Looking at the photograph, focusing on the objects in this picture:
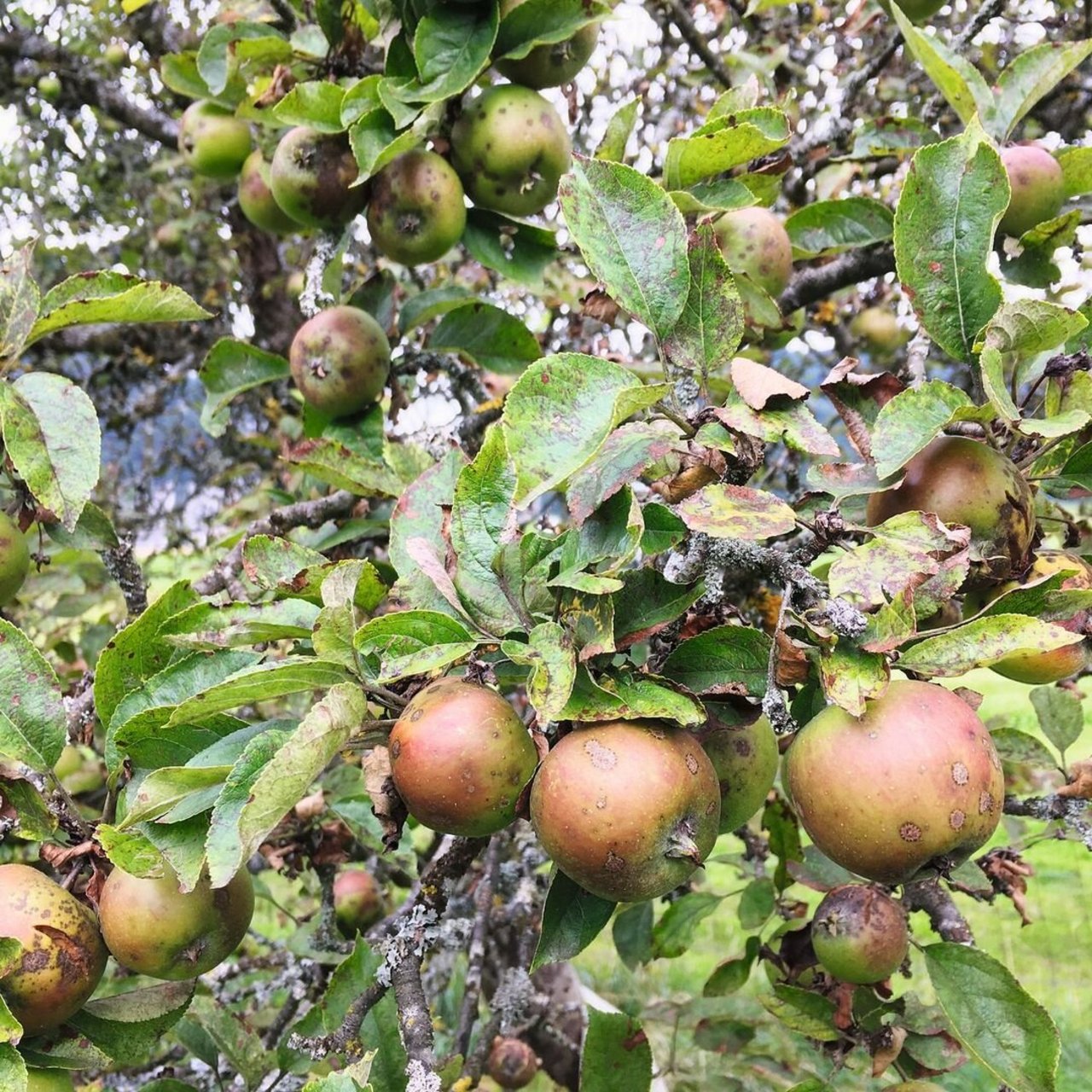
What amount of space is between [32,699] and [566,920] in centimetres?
76

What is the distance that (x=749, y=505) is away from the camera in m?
1.00

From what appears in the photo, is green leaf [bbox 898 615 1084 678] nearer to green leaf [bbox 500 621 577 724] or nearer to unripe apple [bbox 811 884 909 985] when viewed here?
green leaf [bbox 500 621 577 724]

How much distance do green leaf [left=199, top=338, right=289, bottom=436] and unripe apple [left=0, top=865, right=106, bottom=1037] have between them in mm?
1181

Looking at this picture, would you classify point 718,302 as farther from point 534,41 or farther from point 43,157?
point 43,157

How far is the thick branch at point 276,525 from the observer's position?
5.84ft

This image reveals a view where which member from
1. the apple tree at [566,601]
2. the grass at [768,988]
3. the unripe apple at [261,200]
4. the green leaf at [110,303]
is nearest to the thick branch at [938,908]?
the apple tree at [566,601]

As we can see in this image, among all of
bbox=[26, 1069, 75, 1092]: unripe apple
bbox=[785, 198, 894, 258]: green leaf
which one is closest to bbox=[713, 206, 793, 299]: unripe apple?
bbox=[785, 198, 894, 258]: green leaf

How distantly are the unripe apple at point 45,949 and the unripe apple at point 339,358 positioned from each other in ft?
3.58

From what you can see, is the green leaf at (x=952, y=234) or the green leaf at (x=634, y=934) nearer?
the green leaf at (x=952, y=234)

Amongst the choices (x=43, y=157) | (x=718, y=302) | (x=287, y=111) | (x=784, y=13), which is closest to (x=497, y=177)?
(x=287, y=111)

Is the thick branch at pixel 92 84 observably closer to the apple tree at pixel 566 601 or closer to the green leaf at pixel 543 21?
the apple tree at pixel 566 601

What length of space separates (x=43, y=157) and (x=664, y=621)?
529 cm

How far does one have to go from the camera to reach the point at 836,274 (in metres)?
2.14

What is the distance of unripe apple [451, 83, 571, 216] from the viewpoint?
179 cm
